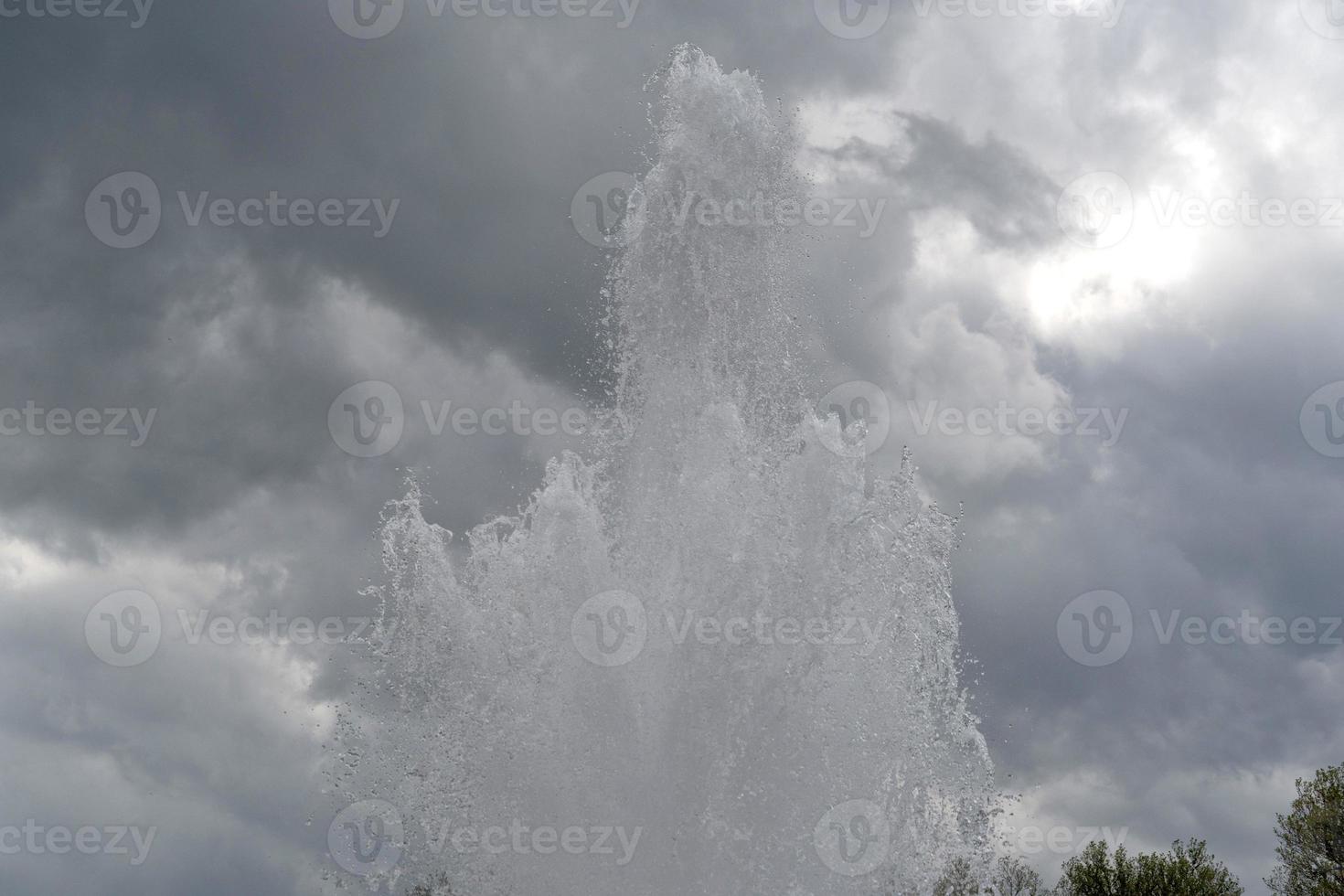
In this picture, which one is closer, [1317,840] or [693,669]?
[693,669]

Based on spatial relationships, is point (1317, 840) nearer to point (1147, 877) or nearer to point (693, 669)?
point (1147, 877)

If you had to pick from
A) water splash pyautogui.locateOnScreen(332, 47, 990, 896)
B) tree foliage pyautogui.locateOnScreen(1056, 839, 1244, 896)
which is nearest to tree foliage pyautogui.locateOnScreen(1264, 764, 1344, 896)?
tree foliage pyautogui.locateOnScreen(1056, 839, 1244, 896)

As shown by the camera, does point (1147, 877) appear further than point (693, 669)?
Yes

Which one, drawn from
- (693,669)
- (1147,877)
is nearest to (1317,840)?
(1147,877)

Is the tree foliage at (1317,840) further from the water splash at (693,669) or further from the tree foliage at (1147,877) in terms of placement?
the water splash at (693,669)

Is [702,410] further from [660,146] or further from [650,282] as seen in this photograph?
[660,146]

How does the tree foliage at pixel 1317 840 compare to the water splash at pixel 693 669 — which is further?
the tree foliage at pixel 1317 840

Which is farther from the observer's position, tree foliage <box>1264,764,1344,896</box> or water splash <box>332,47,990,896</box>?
tree foliage <box>1264,764,1344,896</box>

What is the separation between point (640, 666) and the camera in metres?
17.6

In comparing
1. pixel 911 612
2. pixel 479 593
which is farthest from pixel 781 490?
pixel 479 593

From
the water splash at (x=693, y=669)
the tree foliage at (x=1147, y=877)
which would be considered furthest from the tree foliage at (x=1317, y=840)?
the water splash at (x=693, y=669)

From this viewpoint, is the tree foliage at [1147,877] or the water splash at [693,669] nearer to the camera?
the water splash at [693,669]

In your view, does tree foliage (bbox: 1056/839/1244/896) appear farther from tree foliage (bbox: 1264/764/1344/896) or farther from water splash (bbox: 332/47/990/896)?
water splash (bbox: 332/47/990/896)

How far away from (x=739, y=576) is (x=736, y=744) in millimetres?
2701
